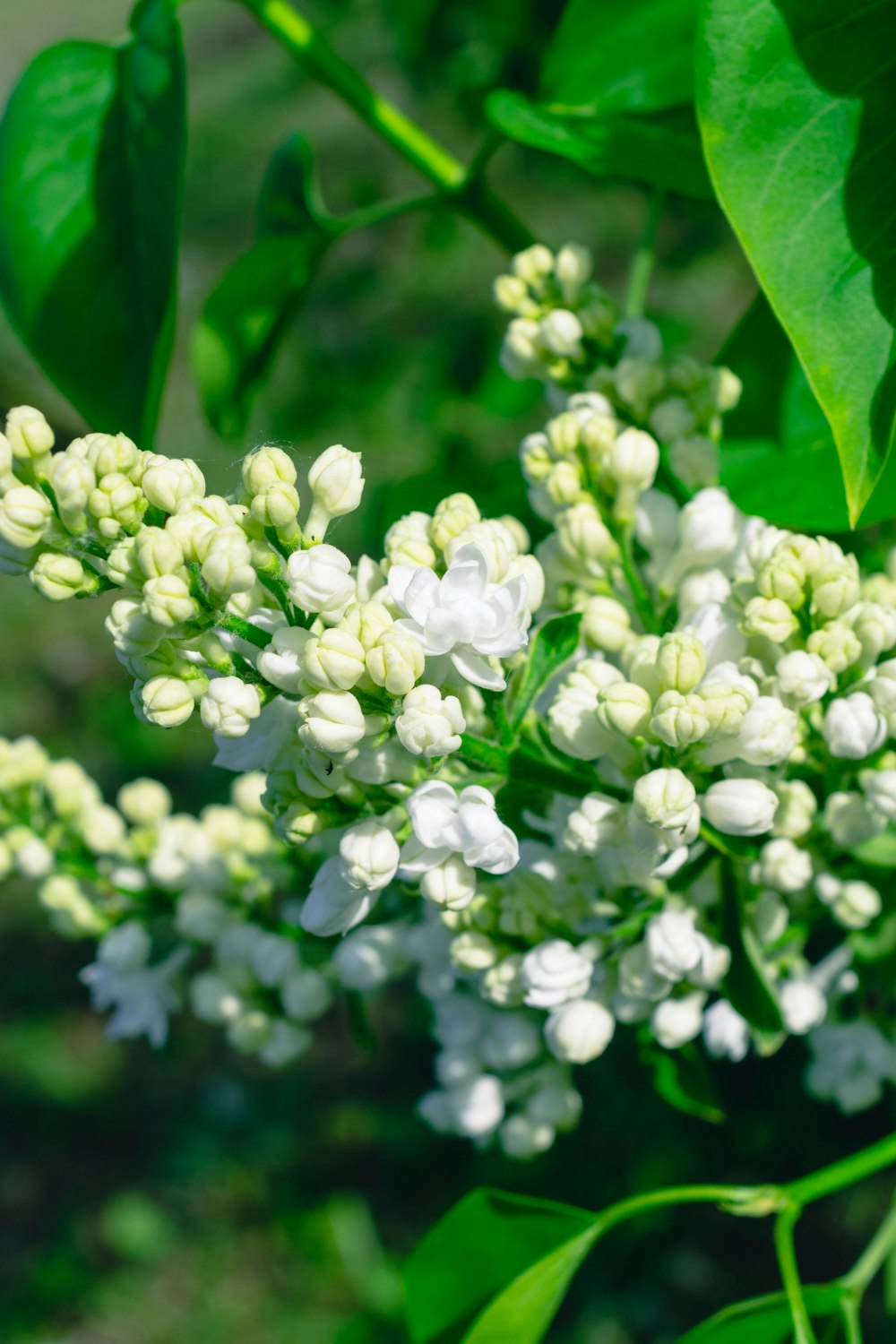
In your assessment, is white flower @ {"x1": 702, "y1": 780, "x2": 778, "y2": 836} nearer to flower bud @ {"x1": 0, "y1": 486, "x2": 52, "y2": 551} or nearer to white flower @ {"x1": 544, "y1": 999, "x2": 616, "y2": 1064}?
white flower @ {"x1": 544, "y1": 999, "x2": 616, "y2": 1064}

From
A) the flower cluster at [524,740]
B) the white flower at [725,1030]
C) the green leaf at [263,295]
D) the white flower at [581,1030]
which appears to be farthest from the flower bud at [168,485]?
the green leaf at [263,295]

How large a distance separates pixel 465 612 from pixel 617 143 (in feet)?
1.70

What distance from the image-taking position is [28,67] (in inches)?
45.5

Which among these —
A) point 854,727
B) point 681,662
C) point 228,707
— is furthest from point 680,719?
point 228,707

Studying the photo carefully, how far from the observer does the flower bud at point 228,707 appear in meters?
0.66

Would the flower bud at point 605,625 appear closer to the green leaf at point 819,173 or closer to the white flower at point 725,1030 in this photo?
the green leaf at point 819,173

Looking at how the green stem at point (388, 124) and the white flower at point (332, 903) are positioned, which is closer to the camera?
the white flower at point (332, 903)

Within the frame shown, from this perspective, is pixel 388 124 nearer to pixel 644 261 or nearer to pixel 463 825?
pixel 644 261

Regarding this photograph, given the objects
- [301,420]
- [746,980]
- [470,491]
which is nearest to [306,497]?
[301,420]

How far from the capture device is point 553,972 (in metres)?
0.85

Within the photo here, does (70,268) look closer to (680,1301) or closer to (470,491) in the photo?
(470,491)

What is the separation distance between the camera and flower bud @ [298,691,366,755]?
0.66m

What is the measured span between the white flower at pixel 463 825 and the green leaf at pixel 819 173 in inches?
10.0

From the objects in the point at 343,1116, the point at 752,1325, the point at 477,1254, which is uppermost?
the point at 752,1325
